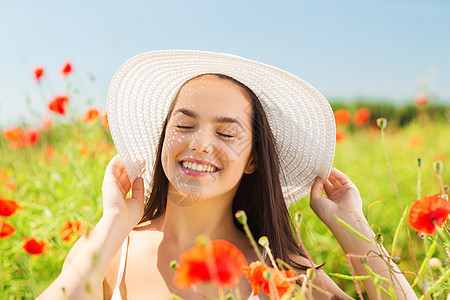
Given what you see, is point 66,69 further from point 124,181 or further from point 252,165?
point 252,165

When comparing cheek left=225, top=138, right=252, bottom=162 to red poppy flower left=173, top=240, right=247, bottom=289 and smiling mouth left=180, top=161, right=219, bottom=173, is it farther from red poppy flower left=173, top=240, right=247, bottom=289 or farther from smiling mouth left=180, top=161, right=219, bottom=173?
red poppy flower left=173, top=240, right=247, bottom=289

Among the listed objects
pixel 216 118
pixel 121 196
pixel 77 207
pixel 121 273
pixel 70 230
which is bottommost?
pixel 77 207

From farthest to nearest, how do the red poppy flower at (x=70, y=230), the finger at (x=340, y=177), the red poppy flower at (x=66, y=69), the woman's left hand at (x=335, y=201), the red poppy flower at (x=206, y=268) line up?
1. the red poppy flower at (x=66, y=69)
2. the red poppy flower at (x=70, y=230)
3. the finger at (x=340, y=177)
4. the woman's left hand at (x=335, y=201)
5. the red poppy flower at (x=206, y=268)

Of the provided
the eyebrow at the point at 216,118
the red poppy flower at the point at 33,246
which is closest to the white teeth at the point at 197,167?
the eyebrow at the point at 216,118

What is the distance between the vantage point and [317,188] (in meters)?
1.48

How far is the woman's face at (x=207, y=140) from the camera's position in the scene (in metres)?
1.26

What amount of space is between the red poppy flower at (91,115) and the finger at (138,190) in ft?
3.58

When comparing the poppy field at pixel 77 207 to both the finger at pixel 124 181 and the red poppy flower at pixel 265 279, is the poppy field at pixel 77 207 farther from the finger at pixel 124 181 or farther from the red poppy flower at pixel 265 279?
the red poppy flower at pixel 265 279

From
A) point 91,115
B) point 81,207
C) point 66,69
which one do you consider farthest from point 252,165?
point 66,69

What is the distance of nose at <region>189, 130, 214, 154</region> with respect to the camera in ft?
4.04

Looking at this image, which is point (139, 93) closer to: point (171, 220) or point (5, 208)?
point (171, 220)

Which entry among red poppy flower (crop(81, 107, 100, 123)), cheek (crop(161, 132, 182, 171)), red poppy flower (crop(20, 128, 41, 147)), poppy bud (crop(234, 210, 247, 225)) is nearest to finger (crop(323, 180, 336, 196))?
cheek (crop(161, 132, 182, 171))

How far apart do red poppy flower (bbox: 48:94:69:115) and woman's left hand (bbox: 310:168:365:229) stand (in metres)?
1.45

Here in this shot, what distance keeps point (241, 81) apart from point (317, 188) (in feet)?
1.32
